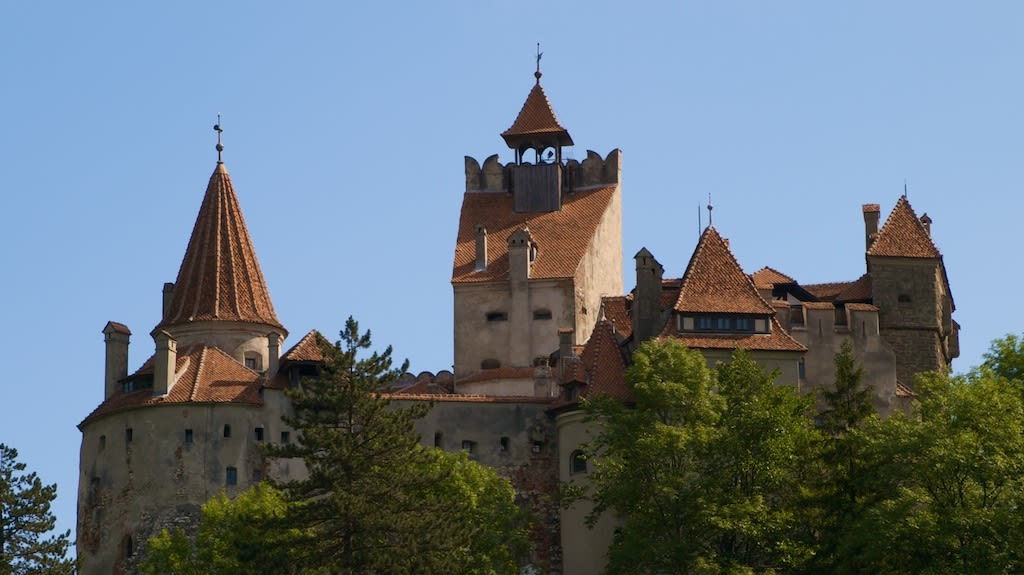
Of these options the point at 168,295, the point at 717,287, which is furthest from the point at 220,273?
the point at 717,287

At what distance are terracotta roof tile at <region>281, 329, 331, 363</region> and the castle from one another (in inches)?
3.1

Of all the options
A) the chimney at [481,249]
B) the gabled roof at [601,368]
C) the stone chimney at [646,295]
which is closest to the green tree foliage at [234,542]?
the gabled roof at [601,368]

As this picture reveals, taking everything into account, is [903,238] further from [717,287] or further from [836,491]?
[836,491]

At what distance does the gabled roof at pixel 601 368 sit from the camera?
103688 mm

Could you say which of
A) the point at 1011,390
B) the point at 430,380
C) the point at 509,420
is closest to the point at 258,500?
the point at 509,420

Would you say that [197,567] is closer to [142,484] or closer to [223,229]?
[142,484]

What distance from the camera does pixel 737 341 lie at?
344ft

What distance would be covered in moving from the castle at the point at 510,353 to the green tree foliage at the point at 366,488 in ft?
37.1

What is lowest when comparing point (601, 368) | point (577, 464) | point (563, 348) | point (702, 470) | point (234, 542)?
point (234, 542)

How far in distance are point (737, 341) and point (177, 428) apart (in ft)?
69.4

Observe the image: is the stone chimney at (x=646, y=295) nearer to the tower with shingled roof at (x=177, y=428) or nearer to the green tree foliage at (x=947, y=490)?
the tower with shingled roof at (x=177, y=428)

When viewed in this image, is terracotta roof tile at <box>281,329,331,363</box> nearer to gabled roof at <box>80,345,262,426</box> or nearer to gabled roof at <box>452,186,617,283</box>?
gabled roof at <box>80,345,262,426</box>

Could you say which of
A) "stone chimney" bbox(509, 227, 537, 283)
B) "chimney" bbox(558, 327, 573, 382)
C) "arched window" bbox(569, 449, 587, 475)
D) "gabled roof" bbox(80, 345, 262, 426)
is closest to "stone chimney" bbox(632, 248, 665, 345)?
Answer: "chimney" bbox(558, 327, 573, 382)

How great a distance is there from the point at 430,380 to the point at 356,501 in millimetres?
28434
